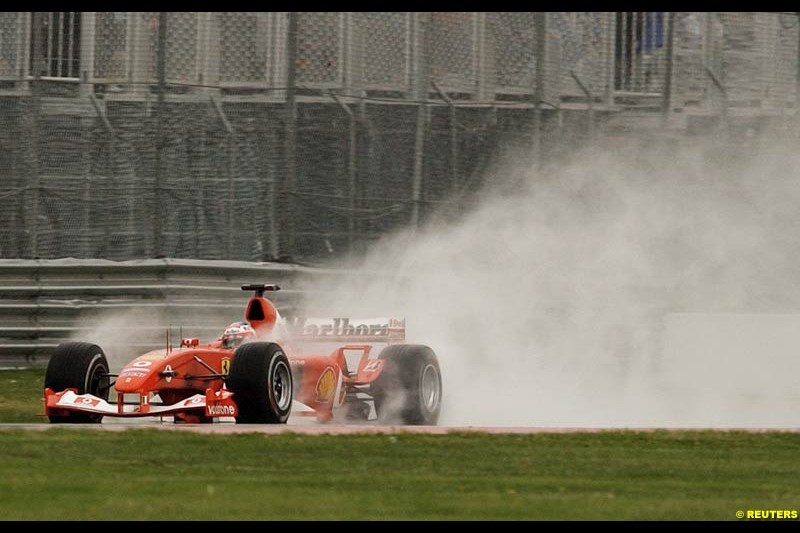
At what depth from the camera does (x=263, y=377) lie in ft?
38.4

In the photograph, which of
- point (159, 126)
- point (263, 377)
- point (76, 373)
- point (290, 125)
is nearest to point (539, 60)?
point (290, 125)

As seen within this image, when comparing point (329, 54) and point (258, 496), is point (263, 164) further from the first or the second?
point (258, 496)

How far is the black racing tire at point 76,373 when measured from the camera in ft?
40.6

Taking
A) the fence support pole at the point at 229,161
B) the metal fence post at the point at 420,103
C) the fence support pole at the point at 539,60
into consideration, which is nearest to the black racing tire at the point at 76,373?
the fence support pole at the point at 229,161

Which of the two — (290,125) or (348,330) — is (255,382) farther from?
(290,125)

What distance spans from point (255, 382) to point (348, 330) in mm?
2399

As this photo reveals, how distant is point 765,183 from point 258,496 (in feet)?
42.6

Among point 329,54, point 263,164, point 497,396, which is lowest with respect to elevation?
point 497,396

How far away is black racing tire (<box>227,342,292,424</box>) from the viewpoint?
38.4ft

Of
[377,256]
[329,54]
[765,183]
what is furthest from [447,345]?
[765,183]

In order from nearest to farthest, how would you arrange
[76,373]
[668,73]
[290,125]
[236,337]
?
[76,373], [236,337], [290,125], [668,73]

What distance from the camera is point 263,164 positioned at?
17.9m

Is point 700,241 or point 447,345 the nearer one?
point 447,345

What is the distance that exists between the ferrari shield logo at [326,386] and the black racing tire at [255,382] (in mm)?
1324
